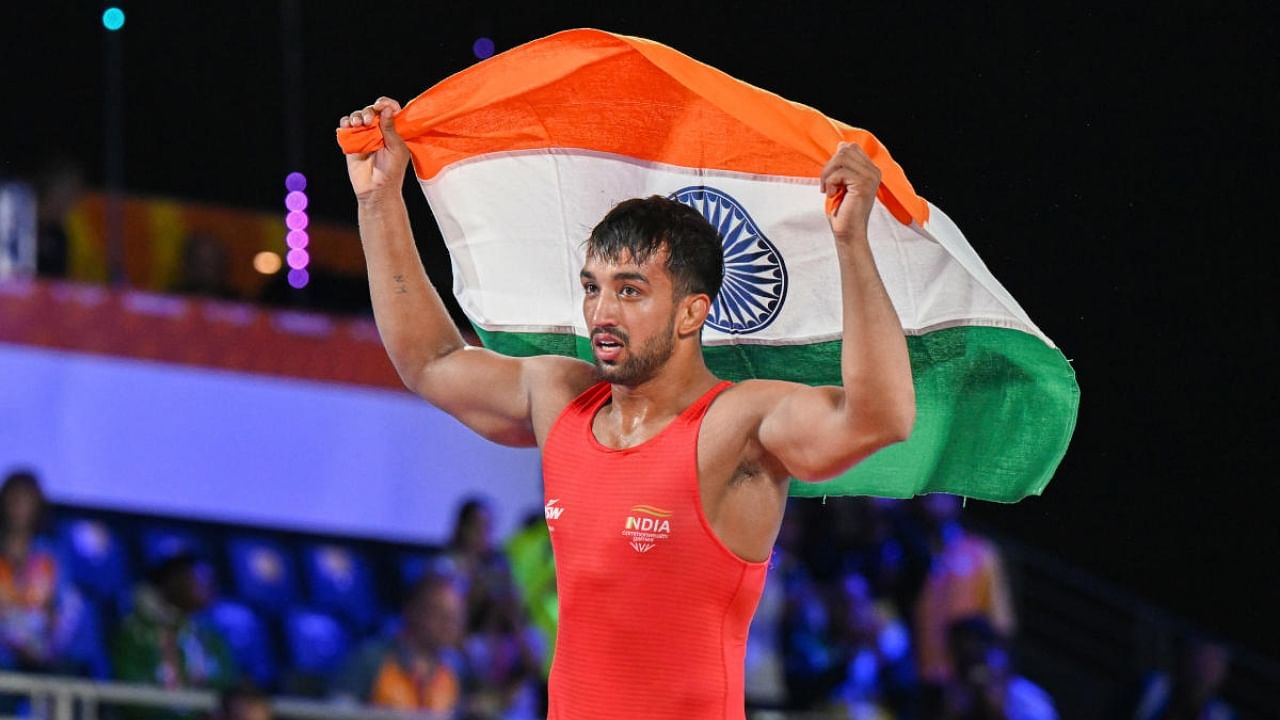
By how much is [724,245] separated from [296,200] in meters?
5.88

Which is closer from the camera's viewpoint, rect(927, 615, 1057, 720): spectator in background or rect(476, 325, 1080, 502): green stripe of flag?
rect(476, 325, 1080, 502): green stripe of flag

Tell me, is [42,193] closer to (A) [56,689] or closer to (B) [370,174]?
(A) [56,689]

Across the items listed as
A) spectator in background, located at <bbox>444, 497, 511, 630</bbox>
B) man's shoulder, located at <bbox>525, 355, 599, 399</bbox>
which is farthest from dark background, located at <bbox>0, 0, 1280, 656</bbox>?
man's shoulder, located at <bbox>525, 355, 599, 399</bbox>

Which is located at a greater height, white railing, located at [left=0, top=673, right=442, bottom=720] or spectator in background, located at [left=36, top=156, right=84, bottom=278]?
spectator in background, located at [left=36, top=156, right=84, bottom=278]

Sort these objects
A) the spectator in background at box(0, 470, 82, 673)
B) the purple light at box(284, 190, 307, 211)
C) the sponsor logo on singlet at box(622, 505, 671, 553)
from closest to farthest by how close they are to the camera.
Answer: the sponsor logo on singlet at box(622, 505, 671, 553) < the spectator in background at box(0, 470, 82, 673) < the purple light at box(284, 190, 307, 211)

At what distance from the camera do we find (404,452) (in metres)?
9.61

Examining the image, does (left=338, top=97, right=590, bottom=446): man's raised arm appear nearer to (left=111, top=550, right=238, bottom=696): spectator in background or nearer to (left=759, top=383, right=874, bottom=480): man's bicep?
(left=759, top=383, right=874, bottom=480): man's bicep

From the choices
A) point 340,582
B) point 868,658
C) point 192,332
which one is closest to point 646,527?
point 868,658

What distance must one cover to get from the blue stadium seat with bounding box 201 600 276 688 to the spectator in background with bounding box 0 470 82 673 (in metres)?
0.62

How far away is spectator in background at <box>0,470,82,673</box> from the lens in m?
7.14

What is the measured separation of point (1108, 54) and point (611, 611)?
229 inches

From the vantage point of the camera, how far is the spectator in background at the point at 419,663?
779 centimetres

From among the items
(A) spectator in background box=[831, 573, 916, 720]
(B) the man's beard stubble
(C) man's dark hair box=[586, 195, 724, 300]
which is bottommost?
(A) spectator in background box=[831, 573, 916, 720]

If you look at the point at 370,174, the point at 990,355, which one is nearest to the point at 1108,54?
the point at 990,355
